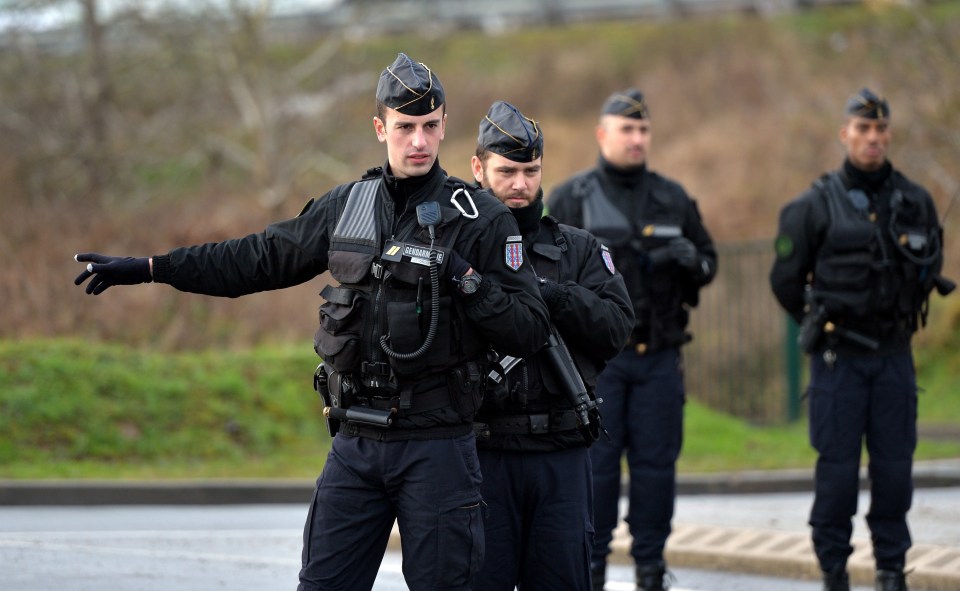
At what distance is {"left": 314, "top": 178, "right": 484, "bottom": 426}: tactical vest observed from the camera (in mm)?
4484

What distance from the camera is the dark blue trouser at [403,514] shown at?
4547mm

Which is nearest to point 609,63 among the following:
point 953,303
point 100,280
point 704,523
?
point 953,303

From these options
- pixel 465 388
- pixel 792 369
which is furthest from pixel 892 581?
pixel 792 369

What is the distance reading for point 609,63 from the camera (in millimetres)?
35344

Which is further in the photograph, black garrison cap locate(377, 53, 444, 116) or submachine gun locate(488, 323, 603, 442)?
submachine gun locate(488, 323, 603, 442)

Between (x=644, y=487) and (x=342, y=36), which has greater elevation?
(x=342, y=36)

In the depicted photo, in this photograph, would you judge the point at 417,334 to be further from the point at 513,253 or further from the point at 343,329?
the point at 513,253

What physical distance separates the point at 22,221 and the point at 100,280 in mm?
13664

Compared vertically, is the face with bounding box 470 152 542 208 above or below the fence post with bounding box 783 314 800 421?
above

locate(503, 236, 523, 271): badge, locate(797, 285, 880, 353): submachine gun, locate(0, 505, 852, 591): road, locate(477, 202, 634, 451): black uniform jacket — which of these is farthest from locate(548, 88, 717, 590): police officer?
locate(503, 236, 523, 271): badge

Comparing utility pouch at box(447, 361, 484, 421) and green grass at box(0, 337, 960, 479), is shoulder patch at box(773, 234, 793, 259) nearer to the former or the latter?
utility pouch at box(447, 361, 484, 421)

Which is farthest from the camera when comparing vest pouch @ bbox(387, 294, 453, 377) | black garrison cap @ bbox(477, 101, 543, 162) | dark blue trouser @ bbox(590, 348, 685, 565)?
dark blue trouser @ bbox(590, 348, 685, 565)

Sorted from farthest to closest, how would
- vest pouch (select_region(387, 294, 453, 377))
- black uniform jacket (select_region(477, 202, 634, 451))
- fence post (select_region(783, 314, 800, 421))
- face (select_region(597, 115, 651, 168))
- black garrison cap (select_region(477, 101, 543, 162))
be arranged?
fence post (select_region(783, 314, 800, 421)) < face (select_region(597, 115, 651, 168)) < black garrison cap (select_region(477, 101, 543, 162)) < black uniform jacket (select_region(477, 202, 634, 451)) < vest pouch (select_region(387, 294, 453, 377))

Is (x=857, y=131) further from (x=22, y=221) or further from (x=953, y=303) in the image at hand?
(x=22, y=221)
